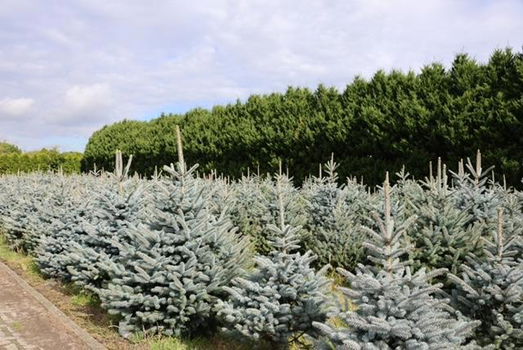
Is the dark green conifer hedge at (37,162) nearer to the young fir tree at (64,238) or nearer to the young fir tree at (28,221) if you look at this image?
the young fir tree at (28,221)

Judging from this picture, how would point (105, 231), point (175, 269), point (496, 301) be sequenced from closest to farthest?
point (496, 301) < point (175, 269) < point (105, 231)

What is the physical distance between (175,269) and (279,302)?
4.07 feet

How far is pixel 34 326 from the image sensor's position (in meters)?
5.95

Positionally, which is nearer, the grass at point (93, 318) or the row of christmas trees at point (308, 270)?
the row of christmas trees at point (308, 270)

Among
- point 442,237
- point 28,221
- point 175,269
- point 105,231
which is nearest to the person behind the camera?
point 175,269

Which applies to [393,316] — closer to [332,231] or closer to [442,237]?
[442,237]

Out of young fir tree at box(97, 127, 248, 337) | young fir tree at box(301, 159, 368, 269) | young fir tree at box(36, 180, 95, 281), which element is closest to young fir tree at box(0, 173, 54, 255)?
young fir tree at box(36, 180, 95, 281)

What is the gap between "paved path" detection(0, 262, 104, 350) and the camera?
526 cm

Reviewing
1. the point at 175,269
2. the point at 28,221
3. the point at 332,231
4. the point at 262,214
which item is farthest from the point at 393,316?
the point at 28,221

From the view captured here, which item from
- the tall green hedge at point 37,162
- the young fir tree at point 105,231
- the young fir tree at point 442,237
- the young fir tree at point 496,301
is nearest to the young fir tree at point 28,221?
the young fir tree at point 105,231

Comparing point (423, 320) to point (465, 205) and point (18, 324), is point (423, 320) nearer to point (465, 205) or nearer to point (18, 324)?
point (465, 205)

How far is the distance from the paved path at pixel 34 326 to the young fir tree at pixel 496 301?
390cm

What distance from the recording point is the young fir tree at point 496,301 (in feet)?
12.2

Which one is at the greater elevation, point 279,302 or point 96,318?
point 279,302
